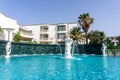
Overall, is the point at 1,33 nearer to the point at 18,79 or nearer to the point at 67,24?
the point at 67,24

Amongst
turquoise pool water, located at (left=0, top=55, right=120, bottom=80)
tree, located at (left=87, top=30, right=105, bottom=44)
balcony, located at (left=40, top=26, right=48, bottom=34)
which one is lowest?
turquoise pool water, located at (left=0, top=55, right=120, bottom=80)

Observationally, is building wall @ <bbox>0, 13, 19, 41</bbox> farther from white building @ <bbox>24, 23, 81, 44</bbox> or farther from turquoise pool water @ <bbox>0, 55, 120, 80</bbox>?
turquoise pool water @ <bbox>0, 55, 120, 80</bbox>

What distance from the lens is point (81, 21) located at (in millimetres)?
46125

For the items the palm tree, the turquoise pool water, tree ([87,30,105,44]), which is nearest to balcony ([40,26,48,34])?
tree ([87,30,105,44])

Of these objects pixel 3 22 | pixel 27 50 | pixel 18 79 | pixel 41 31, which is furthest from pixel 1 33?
pixel 18 79

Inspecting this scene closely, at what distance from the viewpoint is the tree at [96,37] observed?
48.0m

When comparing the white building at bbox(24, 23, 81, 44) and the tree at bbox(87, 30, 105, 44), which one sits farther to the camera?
the white building at bbox(24, 23, 81, 44)

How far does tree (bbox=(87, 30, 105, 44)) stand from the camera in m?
48.0

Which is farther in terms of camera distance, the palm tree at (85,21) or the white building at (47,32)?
the white building at (47,32)

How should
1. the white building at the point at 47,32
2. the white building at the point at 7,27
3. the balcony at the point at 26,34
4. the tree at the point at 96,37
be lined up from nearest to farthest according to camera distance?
the white building at the point at 7,27
the tree at the point at 96,37
the balcony at the point at 26,34
the white building at the point at 47,32

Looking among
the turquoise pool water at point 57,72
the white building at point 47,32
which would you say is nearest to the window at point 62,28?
the white building at point 47,32

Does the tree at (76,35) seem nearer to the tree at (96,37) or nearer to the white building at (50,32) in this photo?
the tree at (96,37)

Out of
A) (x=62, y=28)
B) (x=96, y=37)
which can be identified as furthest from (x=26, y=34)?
(x=96, y=37)

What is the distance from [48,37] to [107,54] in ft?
81.9
